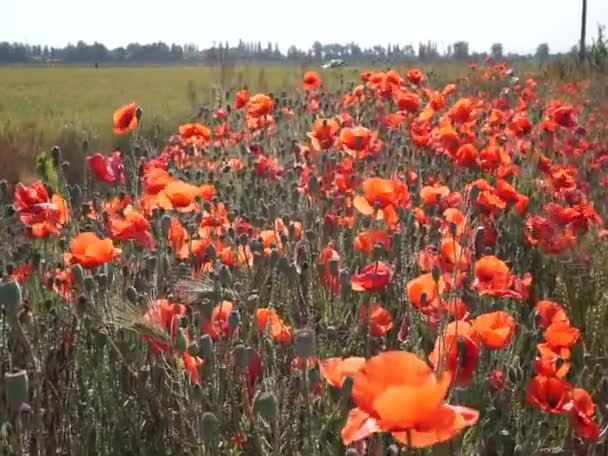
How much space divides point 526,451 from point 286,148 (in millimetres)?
3121

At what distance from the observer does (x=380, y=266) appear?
1.84m

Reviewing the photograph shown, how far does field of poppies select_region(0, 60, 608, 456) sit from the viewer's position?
53.5 inches

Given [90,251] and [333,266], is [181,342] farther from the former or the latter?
[333,266]

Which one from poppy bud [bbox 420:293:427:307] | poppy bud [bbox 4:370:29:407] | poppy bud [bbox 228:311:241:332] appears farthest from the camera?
poppy bud [bbox 420:293:427:307]

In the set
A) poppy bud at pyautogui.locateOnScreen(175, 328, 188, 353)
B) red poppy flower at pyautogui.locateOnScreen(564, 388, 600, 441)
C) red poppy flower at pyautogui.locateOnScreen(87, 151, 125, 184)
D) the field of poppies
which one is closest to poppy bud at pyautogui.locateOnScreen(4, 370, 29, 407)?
the field of poppies

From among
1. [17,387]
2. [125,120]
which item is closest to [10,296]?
[17,387]

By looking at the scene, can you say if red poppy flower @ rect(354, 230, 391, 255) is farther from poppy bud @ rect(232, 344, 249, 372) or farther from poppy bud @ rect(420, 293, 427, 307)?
poppy bud @ rect(232, 344, 249, 372)

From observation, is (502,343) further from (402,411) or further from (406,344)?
(402,411)

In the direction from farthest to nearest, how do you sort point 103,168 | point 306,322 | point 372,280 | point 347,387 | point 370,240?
point 103,168 < point 370,240 < point 306,322 < point 372,280 < point 347,387

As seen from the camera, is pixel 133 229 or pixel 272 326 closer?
pixel 272 326

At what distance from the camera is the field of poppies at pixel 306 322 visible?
4.46 ft

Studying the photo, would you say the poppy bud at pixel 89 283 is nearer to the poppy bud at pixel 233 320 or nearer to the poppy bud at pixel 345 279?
the poppy bud at pixel 233 320

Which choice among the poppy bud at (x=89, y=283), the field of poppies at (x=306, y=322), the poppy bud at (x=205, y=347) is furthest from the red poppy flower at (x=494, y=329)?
the poppy bud at (x=89, y=283)

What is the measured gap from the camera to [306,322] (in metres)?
2.02
